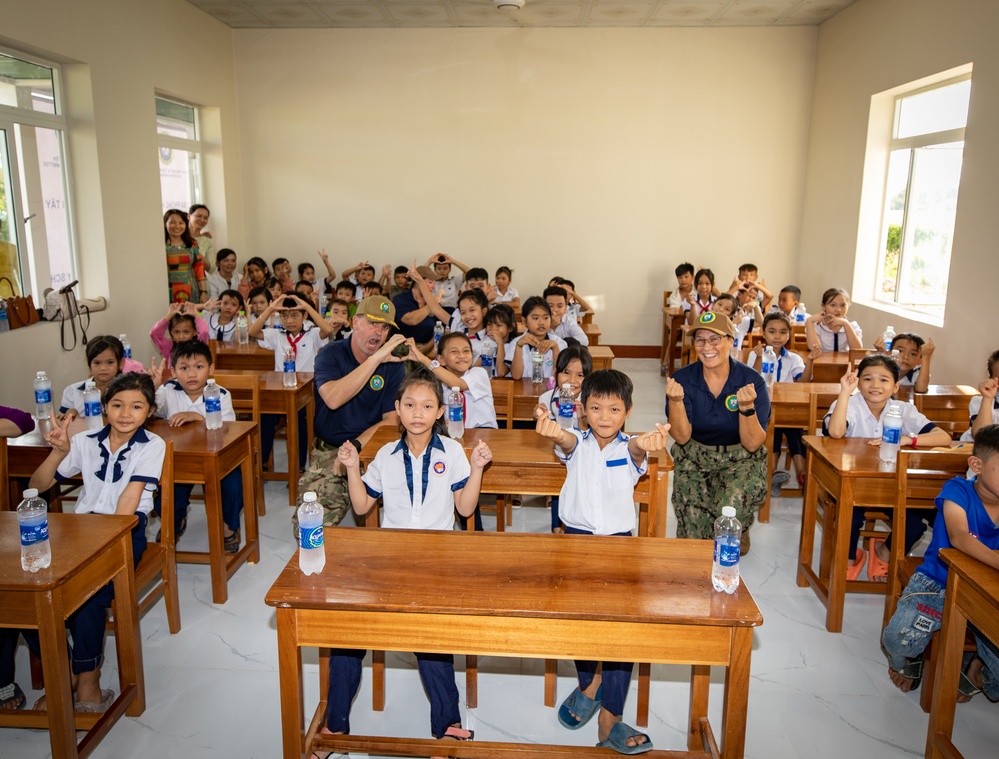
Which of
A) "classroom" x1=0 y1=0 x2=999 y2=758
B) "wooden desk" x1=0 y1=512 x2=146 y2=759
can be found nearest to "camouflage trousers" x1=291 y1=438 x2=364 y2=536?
"wooden desk" x1=0 y1=512 x2=146 y2=759

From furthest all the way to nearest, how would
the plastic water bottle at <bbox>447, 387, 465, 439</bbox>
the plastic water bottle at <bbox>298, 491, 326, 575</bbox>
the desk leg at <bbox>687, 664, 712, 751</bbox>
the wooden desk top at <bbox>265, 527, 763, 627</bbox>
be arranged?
1. the plastic water bottle at <bbox>447, 387, 465, 439</bbox>
2. the desk leg at <bbox>687, 664, 712, 751</bbox>
3. the plastic water bottle at <bbox>298, 491, 326, 575</bbox>
4. the wooden desk top at <bbox>265, 527, 763, 627</bbox>

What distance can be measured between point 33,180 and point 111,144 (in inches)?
32.7

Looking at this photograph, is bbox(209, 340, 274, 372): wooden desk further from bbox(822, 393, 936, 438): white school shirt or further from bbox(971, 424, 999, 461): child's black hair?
bbox(971, 424, 999, 461): child's black hair

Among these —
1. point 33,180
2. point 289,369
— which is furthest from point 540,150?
point 33,180

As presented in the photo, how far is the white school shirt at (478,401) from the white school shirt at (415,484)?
123 cm

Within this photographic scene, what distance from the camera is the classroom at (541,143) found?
6.45m

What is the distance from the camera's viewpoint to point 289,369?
5.37 metres

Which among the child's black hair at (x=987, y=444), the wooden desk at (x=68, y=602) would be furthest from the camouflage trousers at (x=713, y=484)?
the wooden desk at (x=68, y=602)

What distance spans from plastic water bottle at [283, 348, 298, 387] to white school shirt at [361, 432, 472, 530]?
2005 millimetres

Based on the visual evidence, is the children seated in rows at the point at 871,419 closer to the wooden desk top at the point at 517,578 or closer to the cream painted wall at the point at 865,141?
the wooden desk top at the point at 517,578

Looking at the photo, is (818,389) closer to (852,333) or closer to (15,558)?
(852,333)

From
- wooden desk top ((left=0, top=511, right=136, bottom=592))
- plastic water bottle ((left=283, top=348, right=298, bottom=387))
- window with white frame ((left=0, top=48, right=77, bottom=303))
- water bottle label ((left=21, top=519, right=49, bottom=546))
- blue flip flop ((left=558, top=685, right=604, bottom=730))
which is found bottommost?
blue flip flop ((left=558, top=685, right=604, bottom=730))

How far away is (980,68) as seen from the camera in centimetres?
587

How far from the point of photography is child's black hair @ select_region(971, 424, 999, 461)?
2422 mm
